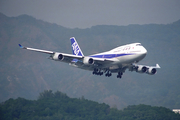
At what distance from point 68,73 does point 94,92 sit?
2209 centimetres

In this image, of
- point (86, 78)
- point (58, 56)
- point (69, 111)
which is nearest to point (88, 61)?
point (58, 56)

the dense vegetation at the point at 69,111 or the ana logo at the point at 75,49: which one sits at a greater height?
the ana logo at the point at 75,49

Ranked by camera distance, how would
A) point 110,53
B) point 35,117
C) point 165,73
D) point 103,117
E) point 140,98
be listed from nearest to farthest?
point 110,53 → point 35,117 → point 103,117 → point 140,98 → point 165,73

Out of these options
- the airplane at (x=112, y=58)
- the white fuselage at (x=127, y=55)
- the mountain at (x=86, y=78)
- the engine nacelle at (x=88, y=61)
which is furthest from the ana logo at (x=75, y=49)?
the mountain at (x=86, y=78)

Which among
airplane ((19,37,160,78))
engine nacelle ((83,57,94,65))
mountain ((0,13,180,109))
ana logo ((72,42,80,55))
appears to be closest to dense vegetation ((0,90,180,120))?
mountain ((0,13,180,109))

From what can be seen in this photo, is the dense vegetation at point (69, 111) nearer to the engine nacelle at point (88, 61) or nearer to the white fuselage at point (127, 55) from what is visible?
the engine nacelle at point (88, 61)

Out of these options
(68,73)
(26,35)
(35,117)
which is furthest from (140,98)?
(26,35)

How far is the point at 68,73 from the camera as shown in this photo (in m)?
150

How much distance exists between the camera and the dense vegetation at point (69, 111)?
96.9m

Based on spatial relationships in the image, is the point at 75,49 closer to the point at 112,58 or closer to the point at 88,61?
the point at 88,61

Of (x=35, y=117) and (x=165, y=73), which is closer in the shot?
(x=35, y=117)

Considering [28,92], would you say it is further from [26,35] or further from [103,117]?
[26,35]

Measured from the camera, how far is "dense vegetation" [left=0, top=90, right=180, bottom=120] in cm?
9694

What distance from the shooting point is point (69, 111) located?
105 metres
